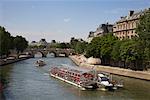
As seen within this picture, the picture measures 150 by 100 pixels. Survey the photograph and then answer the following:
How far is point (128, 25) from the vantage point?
242 ft

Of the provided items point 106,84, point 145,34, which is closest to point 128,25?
point 145,34

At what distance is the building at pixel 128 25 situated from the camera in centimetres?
7081

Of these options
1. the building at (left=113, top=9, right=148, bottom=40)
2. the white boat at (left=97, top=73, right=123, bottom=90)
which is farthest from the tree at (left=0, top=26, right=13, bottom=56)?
the white boat at (left=97, top=73, right=123, bottom=90)

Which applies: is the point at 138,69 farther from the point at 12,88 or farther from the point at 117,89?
the point at 12,88

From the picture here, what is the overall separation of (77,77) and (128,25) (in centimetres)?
3341

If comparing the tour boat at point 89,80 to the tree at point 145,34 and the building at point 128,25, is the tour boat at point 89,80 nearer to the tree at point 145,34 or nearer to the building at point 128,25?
the tree at point 145,34

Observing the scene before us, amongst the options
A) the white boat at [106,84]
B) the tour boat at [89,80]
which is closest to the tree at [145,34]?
the tour boat at [89,80]

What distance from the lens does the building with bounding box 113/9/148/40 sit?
70.8m

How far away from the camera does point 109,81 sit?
40281 mm

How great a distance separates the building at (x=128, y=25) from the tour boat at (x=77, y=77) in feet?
76.5

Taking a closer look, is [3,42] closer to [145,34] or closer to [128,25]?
[128,25]

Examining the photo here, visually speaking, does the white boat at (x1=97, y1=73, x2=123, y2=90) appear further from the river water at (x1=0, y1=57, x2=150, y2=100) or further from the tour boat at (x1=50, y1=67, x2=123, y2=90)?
the river water at (x1=0, y1=57, x2=150, y2=100)

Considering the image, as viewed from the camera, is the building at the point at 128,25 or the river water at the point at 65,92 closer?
the river water at the point at 65,92

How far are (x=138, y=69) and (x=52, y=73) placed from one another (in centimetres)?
1163
